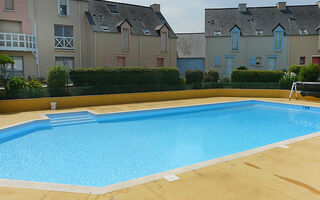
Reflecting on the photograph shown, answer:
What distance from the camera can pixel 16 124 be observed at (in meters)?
10.8

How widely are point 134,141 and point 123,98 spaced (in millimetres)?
7761

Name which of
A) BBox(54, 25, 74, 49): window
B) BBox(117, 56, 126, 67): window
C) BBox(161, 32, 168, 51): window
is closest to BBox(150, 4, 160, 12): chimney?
BBox(161, 32, 168, 51): window

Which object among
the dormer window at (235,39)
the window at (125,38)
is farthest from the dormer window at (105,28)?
the dormer window at (235,39)

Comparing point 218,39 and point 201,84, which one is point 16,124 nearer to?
point 201,84

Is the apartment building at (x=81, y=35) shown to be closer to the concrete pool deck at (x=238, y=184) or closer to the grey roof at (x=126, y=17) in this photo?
the grey roof at (x=126, y=17)

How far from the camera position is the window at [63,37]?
23375 mm

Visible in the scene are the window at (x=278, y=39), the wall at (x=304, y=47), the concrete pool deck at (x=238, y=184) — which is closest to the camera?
the concrete pool deck at (x=238, y=184)

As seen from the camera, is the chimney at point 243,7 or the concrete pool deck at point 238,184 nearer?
the concrete pool deck at point 238,184

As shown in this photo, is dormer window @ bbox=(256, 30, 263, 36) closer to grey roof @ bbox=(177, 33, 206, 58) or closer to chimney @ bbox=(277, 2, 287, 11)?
chimney @ bbox=(277, 2, 287, 11)

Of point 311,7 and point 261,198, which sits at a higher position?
point 311,7

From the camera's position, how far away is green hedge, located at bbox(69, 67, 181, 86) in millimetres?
16833

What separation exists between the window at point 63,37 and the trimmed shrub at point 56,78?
8599 mm

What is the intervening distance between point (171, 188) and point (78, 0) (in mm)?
23795

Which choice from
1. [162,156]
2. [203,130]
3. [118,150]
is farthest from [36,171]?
[203,130]
